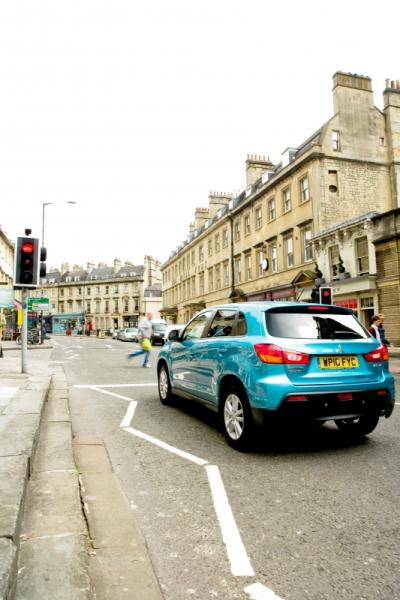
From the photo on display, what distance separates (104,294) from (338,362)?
8266 centimetres

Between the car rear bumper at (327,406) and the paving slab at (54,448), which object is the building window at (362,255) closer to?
the car rear bumper at (327,406)

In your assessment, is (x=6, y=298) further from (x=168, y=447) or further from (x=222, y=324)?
(x=168, y=447)

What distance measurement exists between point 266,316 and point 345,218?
23205mm

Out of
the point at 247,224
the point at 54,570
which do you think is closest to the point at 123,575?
the point at 54,570

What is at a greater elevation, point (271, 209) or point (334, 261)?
point (271, 209)

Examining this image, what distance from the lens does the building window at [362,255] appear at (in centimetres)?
2164

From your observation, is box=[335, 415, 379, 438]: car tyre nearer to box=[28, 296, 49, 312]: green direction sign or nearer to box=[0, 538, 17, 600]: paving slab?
box=[0, 538, 17, 600]: paving slab

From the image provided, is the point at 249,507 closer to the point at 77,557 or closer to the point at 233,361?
the point at 77,557

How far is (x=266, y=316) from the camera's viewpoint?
4875mm

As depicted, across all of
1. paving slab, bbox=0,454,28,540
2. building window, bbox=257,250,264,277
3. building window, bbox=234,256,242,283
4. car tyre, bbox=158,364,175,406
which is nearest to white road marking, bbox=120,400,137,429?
car tyre, bbox=158,364,175,406

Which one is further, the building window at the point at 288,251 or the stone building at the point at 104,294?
the stone building at the point at 104,294

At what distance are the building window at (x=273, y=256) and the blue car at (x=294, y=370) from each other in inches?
1004

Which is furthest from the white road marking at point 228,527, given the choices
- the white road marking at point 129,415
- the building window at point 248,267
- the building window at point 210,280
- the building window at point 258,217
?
the building window at point 210,280

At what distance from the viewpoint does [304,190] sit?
2727cm
